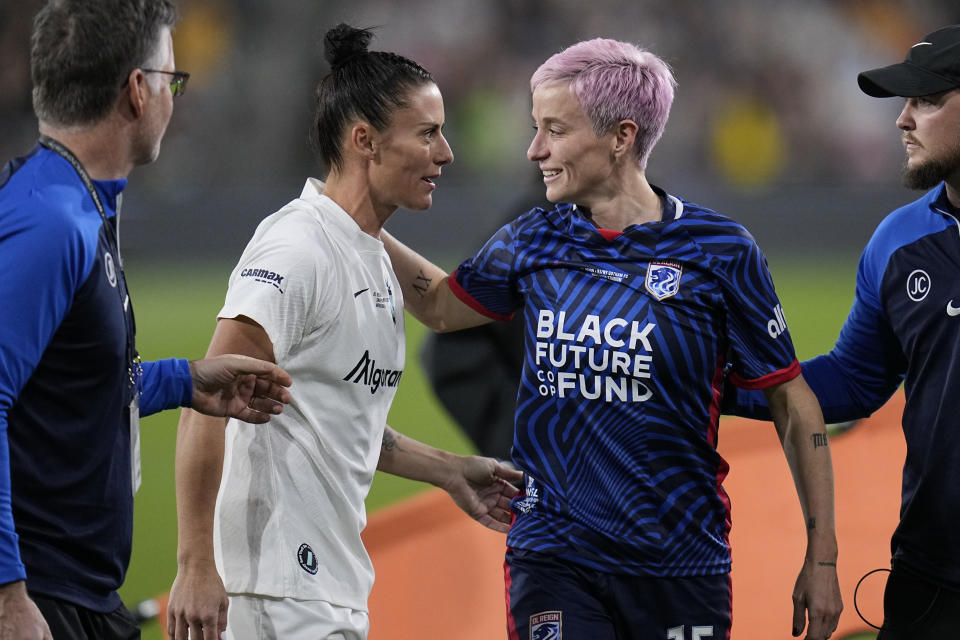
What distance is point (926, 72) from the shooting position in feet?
10.5

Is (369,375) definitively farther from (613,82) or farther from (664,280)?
(613,82)

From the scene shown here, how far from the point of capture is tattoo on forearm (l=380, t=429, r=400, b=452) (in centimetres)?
350

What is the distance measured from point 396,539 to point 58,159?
3.43 m

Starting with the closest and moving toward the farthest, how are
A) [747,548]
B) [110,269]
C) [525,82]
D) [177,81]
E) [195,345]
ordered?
1. [110,269]
2. [177,81]
3. [747,548]
4. [195,345]
5. [525,82]

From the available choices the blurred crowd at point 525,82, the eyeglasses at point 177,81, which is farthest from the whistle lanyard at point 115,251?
the blurred crowd at point 525,82

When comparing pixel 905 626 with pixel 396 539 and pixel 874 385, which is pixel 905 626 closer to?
pixel 874 385

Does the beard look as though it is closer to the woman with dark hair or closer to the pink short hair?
the pink short hair

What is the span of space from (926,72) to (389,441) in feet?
5.82

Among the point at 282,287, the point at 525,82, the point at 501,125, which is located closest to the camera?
the point at 282,287

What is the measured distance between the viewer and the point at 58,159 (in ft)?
7.67

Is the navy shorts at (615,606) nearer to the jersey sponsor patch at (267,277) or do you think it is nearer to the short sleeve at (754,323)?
the short sleeve at (754,323)

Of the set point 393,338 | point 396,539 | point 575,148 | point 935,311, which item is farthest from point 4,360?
point 396,539

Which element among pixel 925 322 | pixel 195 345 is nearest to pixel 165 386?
pixel 925 322

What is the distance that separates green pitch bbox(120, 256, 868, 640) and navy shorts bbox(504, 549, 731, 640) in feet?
8.33
